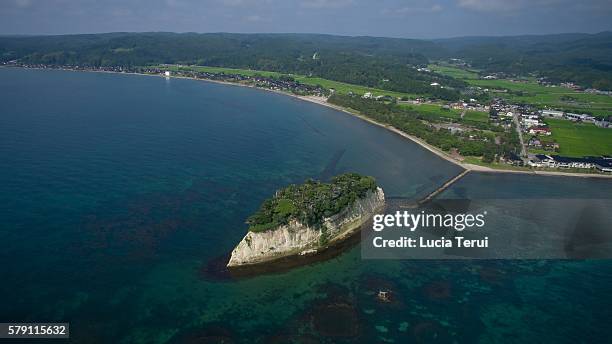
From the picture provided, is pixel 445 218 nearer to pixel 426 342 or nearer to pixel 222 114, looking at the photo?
pixel 426 342

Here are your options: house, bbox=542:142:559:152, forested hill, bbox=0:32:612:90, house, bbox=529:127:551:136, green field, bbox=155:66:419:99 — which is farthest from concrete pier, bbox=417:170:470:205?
forested hill, bbox=0:32:612:90

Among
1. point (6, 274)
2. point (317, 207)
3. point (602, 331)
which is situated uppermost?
point (317, 207)

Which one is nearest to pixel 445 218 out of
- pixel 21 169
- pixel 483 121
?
pixel 21 169

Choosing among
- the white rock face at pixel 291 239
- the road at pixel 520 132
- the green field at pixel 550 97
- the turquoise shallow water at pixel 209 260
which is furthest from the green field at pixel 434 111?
the white rock face at pixel 291 239

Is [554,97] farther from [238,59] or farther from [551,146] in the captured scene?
[238,59]

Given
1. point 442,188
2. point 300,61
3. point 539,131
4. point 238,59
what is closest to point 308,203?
point 442,188
